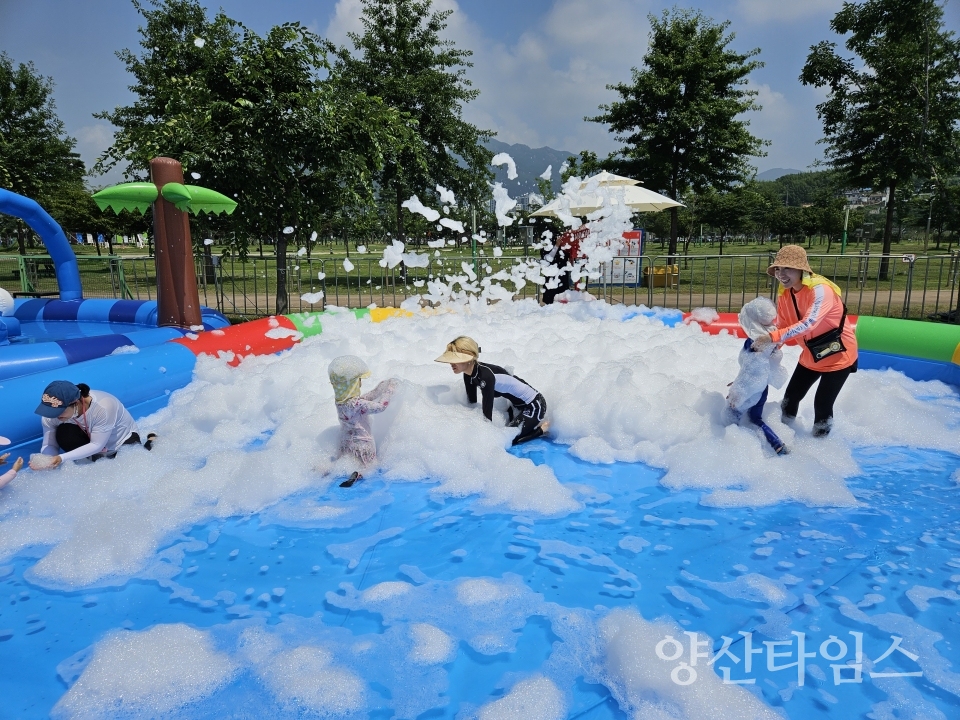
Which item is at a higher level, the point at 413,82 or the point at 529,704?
the point at 413,82

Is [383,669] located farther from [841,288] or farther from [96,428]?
[841,288]

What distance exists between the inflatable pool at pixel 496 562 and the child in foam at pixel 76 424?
167mm

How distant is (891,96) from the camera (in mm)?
15078

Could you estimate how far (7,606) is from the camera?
307cm

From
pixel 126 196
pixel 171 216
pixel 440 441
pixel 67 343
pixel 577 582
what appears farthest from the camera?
pixel 171 216

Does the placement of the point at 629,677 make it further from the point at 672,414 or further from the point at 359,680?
the point at 672,414

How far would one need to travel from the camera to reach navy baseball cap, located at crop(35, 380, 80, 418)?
156 inches

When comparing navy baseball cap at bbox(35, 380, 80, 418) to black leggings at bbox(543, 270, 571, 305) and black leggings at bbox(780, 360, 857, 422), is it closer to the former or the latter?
black leggings at bbox(780, 360, 857, 422)

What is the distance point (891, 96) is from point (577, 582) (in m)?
17.0

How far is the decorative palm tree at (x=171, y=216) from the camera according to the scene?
7434 mm

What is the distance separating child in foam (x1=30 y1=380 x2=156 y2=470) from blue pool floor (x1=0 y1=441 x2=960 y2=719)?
92 cm

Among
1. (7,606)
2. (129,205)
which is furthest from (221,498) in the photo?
(129,205)

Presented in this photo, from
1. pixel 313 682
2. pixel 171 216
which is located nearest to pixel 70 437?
pixel 313 682

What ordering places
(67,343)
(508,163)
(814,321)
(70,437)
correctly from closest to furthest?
1. (814,321)
2. (70,437)
3. (67,343)
4. (508,163)
